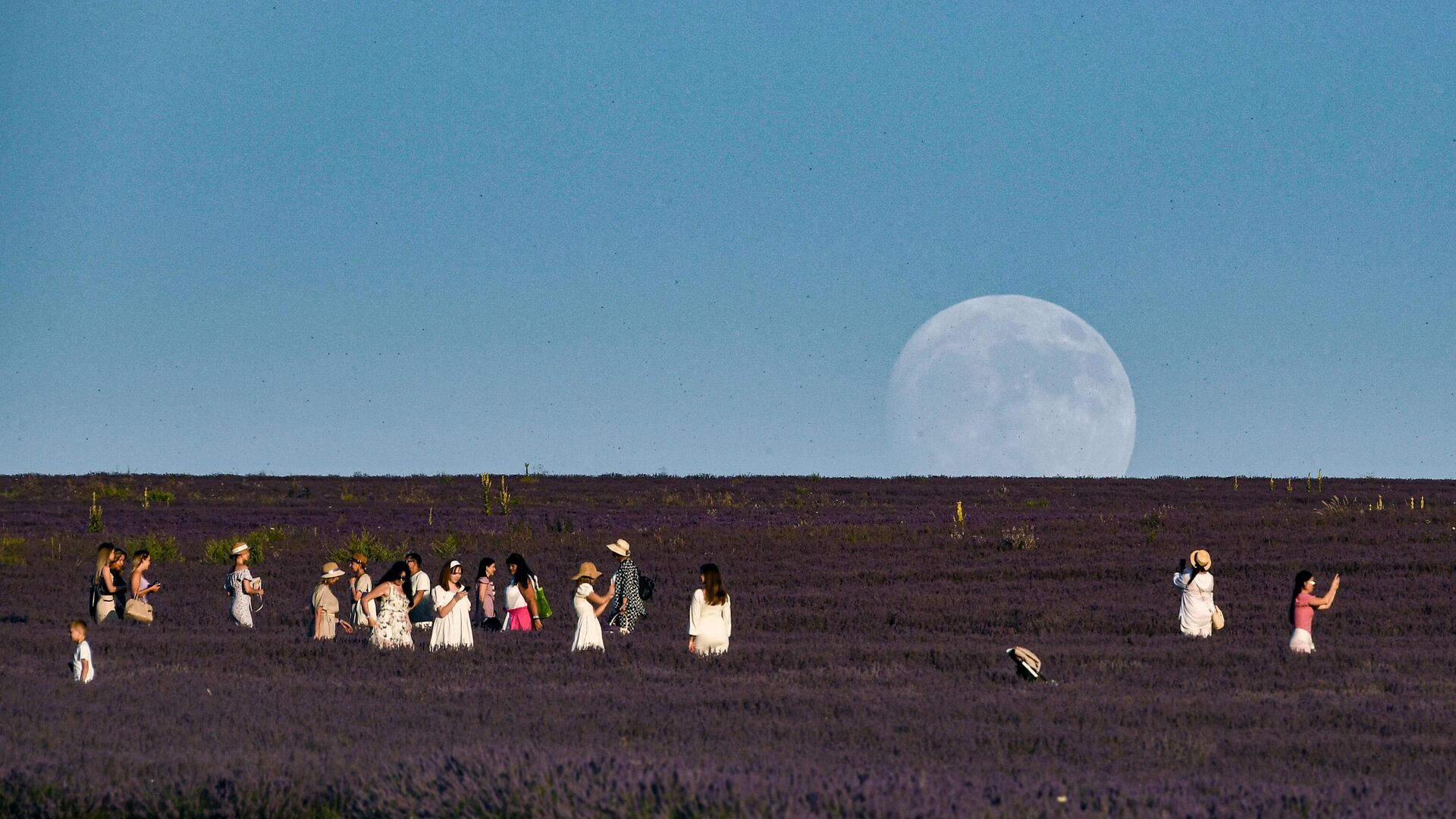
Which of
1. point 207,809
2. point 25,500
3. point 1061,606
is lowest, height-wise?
point 207,809

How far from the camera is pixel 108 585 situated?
909 inches

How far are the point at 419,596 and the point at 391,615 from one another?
2.82m

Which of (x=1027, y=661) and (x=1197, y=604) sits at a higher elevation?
(x=1197, y=604)

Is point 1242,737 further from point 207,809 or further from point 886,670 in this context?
point 207,809

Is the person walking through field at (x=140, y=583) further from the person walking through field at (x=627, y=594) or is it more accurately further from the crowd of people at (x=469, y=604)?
the person walking through field at (x=627, y=594)

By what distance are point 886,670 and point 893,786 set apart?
845 centimetres

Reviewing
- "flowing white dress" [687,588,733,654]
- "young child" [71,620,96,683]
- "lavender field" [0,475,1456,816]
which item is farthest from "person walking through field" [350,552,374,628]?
"young child" [71,620,96,683]

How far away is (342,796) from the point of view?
9164 millimetres

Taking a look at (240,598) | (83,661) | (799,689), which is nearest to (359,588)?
(240,598)

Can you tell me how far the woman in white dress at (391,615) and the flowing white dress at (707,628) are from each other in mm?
3796

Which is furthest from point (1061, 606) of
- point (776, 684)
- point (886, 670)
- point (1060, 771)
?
point (1060, 771)

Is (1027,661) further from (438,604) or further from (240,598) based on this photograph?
(240,598)

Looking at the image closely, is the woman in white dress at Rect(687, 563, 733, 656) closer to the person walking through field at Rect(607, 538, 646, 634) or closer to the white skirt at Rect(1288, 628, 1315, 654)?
the person walking through field at Rect(607, 538, 646, 634)

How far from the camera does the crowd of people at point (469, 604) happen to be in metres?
18.3
